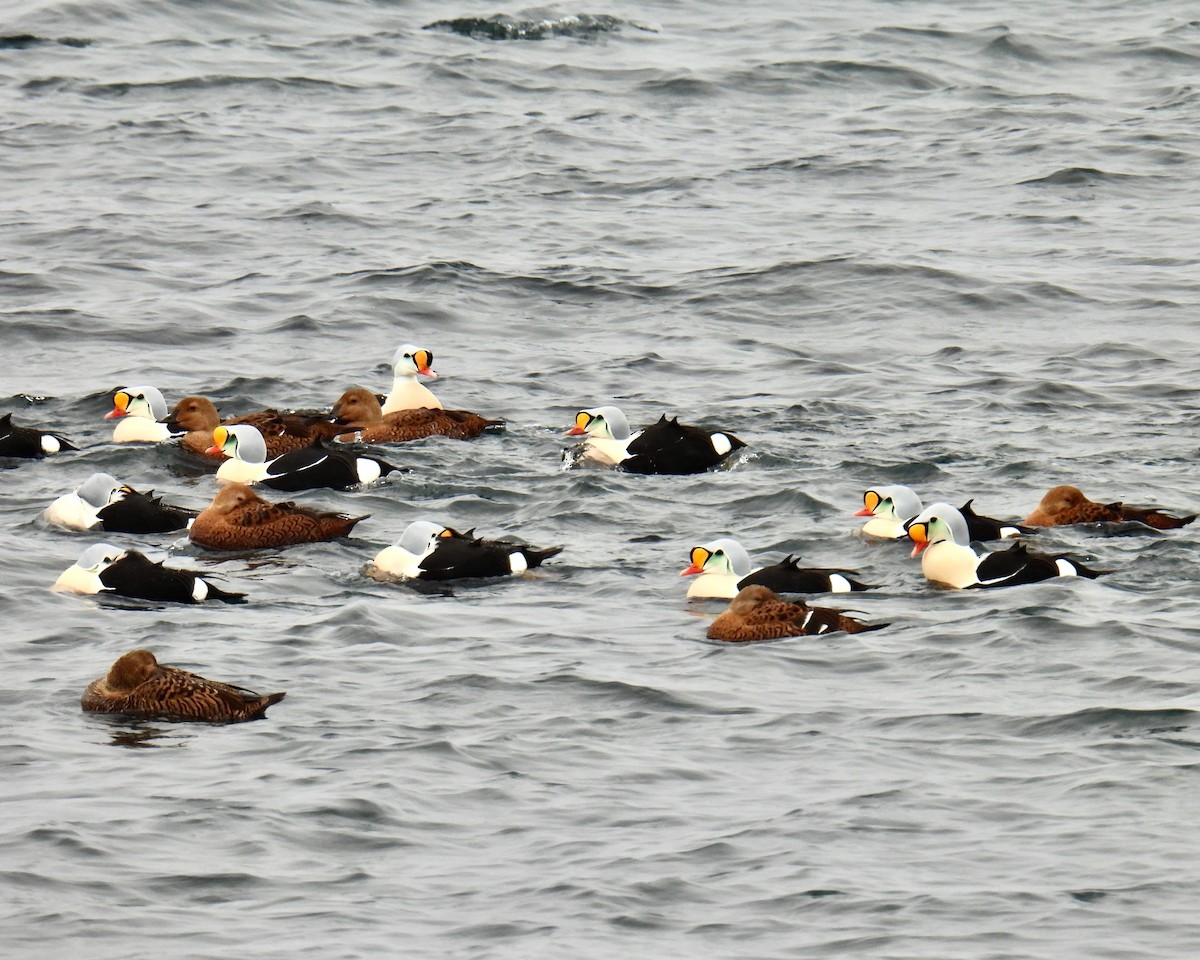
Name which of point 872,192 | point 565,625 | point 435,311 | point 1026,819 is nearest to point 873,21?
point 872,192

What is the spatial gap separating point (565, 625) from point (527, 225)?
38.9 feet

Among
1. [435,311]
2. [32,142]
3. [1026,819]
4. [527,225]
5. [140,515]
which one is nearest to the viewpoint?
[1026,819]

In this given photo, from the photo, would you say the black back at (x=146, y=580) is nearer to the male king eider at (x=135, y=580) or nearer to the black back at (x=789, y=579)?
the male king eider at (x=135, y=580)

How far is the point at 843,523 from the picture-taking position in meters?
13.7

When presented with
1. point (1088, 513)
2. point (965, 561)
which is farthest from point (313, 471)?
point (1088, 513)

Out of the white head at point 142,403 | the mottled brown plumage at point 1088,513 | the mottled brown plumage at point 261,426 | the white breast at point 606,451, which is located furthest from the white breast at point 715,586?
the white head at point 142,403

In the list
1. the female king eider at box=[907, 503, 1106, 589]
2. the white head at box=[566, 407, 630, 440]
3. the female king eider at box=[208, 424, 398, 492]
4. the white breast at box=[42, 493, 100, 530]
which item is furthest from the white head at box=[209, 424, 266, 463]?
the female king eider at box=[907, 503, 1106, 589]

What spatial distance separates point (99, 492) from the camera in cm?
1331

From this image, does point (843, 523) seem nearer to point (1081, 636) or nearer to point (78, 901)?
point (1081, 636)

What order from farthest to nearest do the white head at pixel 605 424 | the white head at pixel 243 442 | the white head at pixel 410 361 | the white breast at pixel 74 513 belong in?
the white head at pixel 410 361 → the white head at pixel 605 424 → the white head at pixel 243 442 → the white breast at pixel 74 513

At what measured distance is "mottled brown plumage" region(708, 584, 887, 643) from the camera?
1119 cm

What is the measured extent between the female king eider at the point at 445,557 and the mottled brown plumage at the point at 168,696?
2.44 meters

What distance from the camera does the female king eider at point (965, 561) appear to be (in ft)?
39.4

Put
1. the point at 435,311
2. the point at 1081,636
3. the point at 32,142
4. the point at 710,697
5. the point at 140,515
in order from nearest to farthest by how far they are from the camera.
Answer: the point at 710,697
the point at 1081,636
the point at 140,515
the point at 435,311
the point at 32,142
